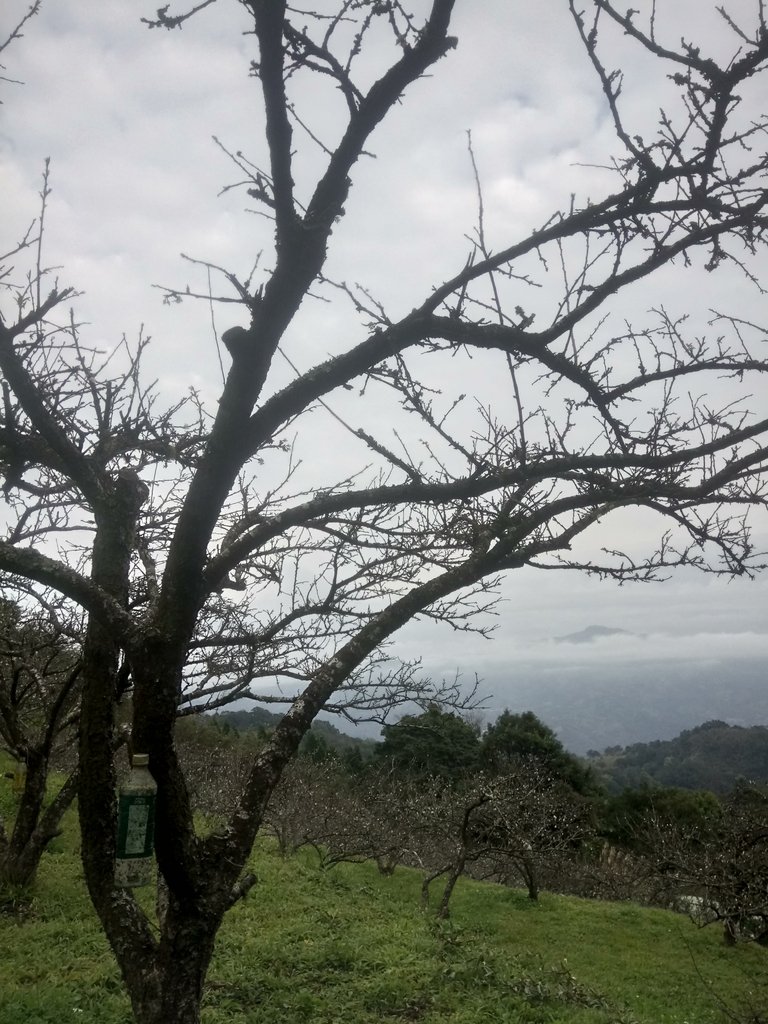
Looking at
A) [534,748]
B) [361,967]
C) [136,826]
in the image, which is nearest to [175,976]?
[136,826]

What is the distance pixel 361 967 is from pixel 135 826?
523 centimetres

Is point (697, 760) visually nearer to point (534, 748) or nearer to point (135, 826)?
point (534, 748)

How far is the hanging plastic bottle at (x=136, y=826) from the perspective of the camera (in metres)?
2.76

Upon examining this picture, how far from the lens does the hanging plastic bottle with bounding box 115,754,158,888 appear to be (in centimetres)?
276

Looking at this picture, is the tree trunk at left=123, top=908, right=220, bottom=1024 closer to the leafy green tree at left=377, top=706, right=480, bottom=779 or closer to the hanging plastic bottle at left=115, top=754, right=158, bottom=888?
the hanging plastic bottle at left=115, top=754, right=158, bottom=888

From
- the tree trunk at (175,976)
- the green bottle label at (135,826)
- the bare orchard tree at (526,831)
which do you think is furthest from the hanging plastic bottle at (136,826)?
the bare orchard tree at (526,831)

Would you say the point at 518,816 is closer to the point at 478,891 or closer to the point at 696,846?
the point at 478,891

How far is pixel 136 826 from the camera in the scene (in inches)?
109

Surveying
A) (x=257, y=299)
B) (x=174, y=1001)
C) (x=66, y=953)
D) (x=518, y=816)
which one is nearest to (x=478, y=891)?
(x=518, y=816)

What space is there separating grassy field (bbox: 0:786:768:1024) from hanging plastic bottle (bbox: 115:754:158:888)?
2993mm

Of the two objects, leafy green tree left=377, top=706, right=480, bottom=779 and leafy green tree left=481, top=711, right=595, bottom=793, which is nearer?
leafy green tree left=377, top=706, right=480, bottom=779

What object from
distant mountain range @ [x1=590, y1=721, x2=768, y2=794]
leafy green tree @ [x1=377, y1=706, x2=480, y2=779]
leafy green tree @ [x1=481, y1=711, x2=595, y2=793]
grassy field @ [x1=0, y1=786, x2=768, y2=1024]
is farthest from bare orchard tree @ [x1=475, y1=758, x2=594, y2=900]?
distant mountain range @ [x1=590, y1=721, x2=768, y2=794]

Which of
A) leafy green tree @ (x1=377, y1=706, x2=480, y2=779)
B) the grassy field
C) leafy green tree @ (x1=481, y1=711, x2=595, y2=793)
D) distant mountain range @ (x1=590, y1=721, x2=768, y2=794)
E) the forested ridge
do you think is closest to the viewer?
the grassy field

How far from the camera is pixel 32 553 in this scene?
3109mm
